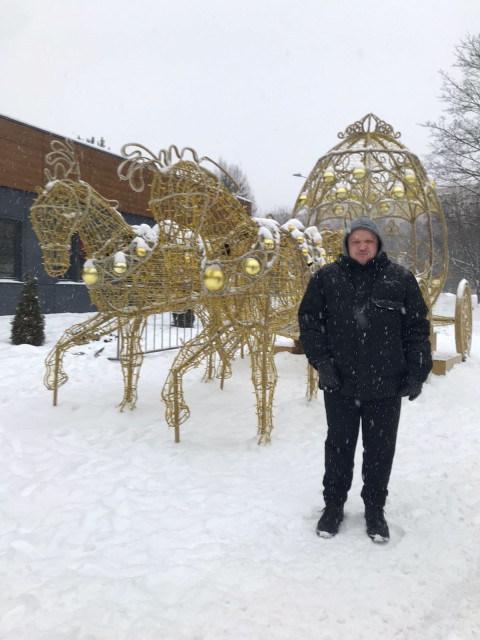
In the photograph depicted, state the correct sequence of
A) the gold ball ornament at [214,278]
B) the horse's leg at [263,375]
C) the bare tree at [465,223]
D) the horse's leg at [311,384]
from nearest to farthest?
the gold ball ornament at [214,278]
the horse's leg at [263,375]
the horse's leg at [311,384]
the bare tree at [465,223]

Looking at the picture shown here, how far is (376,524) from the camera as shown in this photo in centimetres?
292

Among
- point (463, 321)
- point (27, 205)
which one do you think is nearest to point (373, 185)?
point (463, 321)

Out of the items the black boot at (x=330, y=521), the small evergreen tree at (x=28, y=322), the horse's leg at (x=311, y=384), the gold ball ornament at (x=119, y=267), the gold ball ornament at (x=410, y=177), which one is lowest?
the black boot at (x=330, y=521)

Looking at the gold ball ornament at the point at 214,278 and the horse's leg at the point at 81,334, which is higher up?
the gold ball ornament at the point at 214,278

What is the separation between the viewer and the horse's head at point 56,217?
14.0ft

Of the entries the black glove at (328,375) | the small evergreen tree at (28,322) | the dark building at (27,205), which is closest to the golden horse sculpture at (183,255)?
the black glove at (328,375)

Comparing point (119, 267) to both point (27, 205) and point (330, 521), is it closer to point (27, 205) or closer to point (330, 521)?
point (330, 521)

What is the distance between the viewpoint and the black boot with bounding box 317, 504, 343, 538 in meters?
2.93

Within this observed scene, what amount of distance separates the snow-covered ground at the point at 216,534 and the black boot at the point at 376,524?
0.05 metres

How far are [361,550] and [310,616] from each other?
68 cm

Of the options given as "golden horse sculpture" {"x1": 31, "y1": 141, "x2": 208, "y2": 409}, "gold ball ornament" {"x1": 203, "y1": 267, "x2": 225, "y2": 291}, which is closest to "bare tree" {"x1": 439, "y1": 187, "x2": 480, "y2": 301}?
"golden horse sculpture" {"x1": 31, "y1": 141, "x2": 208, "y2": 409}

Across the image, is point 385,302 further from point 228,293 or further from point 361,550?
point 228,293

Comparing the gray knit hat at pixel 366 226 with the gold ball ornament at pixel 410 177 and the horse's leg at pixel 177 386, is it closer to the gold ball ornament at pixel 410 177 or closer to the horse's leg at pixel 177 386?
the horse's leg at pixel 177 386

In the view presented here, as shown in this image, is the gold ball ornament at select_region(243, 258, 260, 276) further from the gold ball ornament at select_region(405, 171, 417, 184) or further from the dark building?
the dark building
